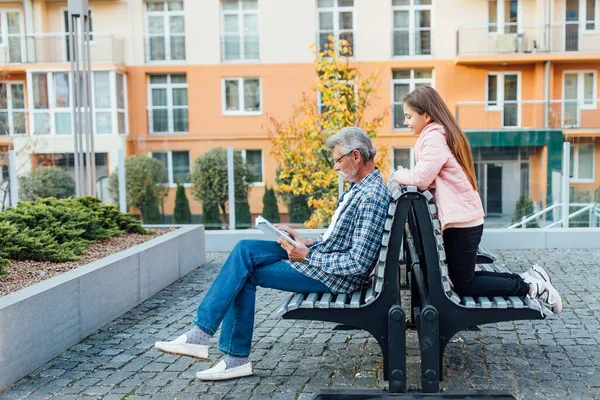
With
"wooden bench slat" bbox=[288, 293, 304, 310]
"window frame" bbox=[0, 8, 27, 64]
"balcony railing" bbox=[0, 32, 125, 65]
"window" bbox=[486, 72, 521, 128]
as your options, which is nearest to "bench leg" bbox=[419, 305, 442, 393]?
"wooden bench slat" bbox=[288, 293, 304, 310]

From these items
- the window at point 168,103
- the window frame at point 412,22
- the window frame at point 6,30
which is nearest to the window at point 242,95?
the window at point 168,103

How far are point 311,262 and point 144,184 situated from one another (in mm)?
9886

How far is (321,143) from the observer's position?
606 inches

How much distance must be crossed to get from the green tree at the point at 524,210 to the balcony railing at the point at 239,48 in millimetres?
20340

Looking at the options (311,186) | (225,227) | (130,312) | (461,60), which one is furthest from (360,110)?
(461,60)

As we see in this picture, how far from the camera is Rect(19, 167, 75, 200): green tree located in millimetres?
18688

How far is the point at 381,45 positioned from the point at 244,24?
5636 mm

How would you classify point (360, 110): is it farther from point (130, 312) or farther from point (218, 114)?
point (218, 114)

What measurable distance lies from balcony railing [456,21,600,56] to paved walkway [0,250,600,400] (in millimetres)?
25235

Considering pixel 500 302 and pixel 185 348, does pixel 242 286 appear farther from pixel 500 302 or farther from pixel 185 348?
pixel 500 302

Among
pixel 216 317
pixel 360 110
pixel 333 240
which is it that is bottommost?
pixel 216 317

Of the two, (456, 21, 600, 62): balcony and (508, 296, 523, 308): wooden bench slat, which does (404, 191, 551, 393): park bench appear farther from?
(456, 21, 600, 62): balcony

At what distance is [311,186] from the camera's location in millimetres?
13008

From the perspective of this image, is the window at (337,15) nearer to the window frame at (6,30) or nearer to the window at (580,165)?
the window frame at (6,30)
